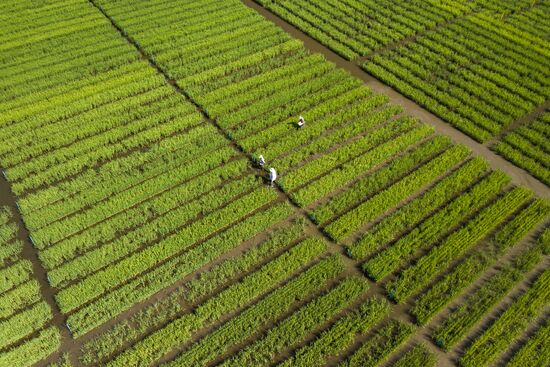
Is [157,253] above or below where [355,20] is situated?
below

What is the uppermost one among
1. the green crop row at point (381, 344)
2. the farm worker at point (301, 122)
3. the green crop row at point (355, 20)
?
the green crop row at point (355, 20)

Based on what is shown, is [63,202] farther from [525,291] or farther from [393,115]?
[525,291]

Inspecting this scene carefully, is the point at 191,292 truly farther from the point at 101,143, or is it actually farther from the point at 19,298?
the point at 101,143

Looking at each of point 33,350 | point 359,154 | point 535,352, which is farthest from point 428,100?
point 33,350

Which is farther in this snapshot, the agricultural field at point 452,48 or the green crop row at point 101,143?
the agricultural field at point 452,48

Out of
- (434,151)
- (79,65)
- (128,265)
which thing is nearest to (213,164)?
(128,265)

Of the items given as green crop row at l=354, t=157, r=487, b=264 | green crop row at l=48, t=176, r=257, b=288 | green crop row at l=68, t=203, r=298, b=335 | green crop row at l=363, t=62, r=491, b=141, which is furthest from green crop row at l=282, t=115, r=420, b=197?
green crop row at l=354, t=157, r=487, b=264

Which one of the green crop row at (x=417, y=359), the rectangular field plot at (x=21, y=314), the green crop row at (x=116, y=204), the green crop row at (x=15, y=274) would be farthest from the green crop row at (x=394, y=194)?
the green crop row at (x=15, y=274)

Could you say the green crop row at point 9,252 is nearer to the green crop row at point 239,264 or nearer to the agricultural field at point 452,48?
the green crop row at point 239,264
